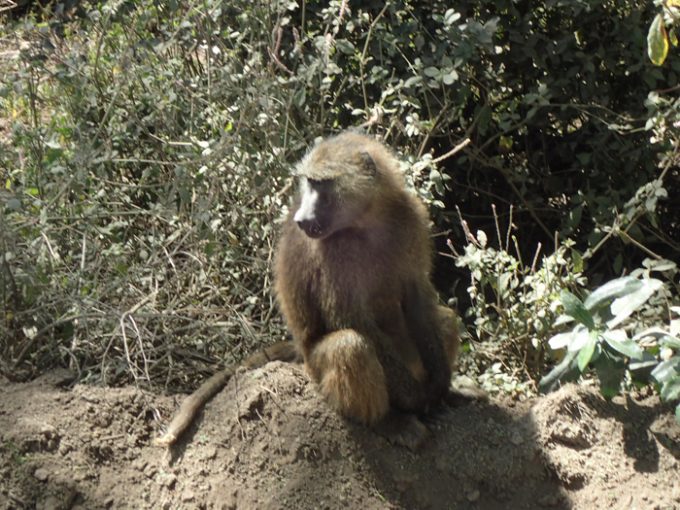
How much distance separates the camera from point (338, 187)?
4.71 m

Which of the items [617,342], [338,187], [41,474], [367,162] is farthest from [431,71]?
[41,474]

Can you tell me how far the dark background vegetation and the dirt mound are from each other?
1.31 ft

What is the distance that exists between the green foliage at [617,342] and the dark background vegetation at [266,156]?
2.03 ft

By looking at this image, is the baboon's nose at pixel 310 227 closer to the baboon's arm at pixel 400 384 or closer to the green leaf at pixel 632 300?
the baboon's arm at pixel 400 384

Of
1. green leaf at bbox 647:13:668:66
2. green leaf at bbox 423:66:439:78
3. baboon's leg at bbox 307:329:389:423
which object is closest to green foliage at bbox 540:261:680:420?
baboon's leg at bbox 307:329:389:423

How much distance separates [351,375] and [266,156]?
1.76 m

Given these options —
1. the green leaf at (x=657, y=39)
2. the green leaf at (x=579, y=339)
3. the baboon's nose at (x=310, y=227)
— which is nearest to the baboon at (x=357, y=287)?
Answer: the baboon's nose at (x=310, y=227)

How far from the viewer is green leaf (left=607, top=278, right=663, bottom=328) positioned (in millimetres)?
4426

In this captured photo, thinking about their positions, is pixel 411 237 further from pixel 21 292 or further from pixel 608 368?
pixel 21 292

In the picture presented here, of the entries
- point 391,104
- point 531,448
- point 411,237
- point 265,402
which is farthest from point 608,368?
point 391,104

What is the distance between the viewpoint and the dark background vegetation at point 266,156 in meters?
5.37

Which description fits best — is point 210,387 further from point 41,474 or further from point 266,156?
point 266,156

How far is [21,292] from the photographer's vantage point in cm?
532

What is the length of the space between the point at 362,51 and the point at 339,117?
50 centimetres
